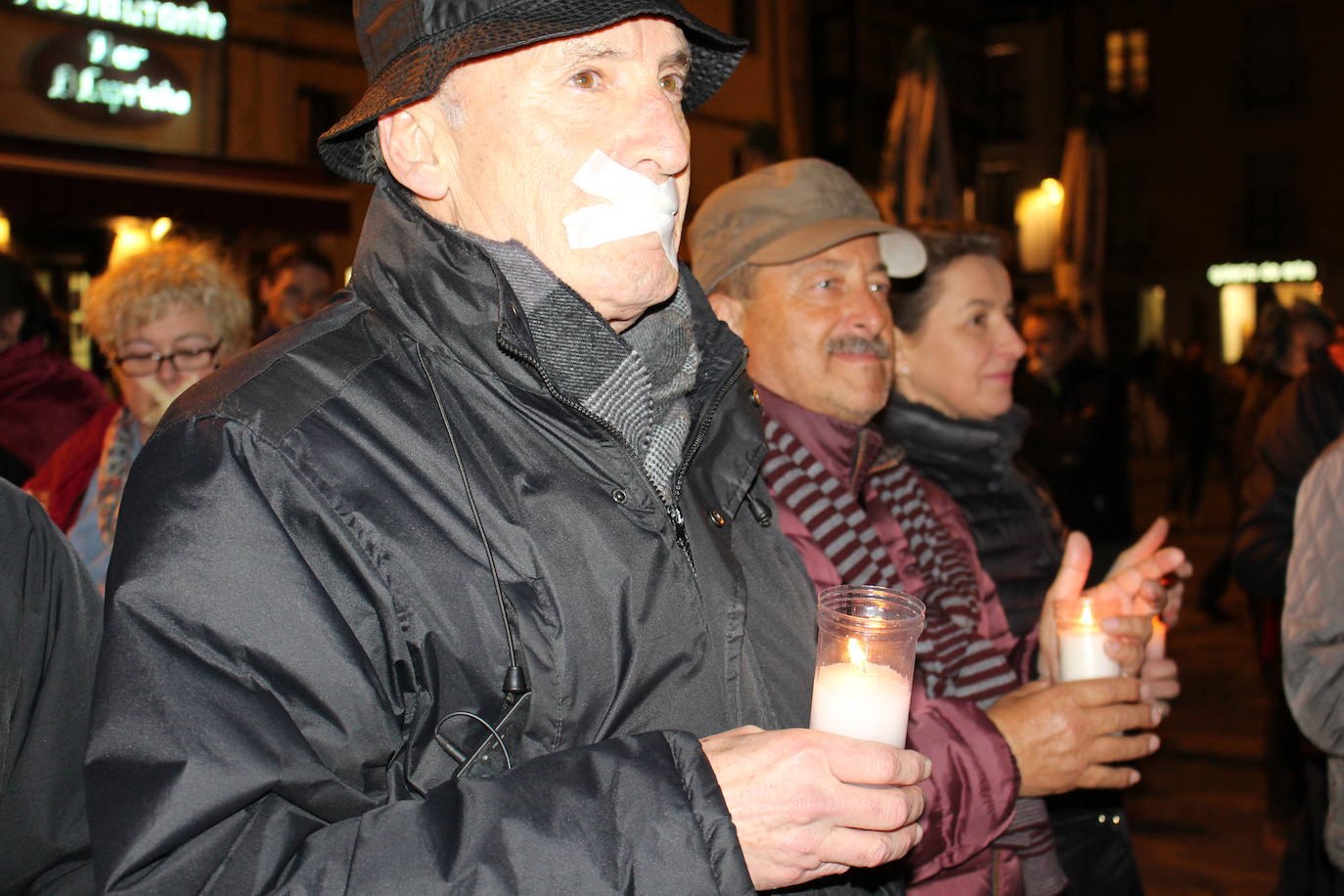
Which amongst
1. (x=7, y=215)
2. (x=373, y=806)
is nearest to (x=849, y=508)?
(x=373, y=806)

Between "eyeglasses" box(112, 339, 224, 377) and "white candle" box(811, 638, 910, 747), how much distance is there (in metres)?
2.75

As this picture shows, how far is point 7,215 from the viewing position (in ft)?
33.1

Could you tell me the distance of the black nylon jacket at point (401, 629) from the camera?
4.12 feet

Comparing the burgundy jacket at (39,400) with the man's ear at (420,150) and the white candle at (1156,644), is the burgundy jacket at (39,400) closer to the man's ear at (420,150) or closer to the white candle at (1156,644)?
the man's ear at (420,150)

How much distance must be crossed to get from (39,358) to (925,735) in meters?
3.68

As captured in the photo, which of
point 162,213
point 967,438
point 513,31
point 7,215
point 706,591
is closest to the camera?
point 513,31

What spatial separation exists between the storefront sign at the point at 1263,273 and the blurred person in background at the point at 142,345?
1263 inches

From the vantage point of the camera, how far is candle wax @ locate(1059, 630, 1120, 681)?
2.58 m

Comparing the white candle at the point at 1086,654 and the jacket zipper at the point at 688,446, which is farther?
the white candle at the point at 1086,654

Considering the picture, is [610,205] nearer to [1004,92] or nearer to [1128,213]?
[1004,92]

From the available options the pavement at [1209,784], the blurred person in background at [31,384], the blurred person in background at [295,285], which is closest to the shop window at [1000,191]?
the pavement at [1209,784]

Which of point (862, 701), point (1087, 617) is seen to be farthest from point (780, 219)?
point (862, 701)

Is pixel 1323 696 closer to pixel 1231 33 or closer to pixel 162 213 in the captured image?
pixel 162 213

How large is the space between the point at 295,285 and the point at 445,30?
14.8ft
